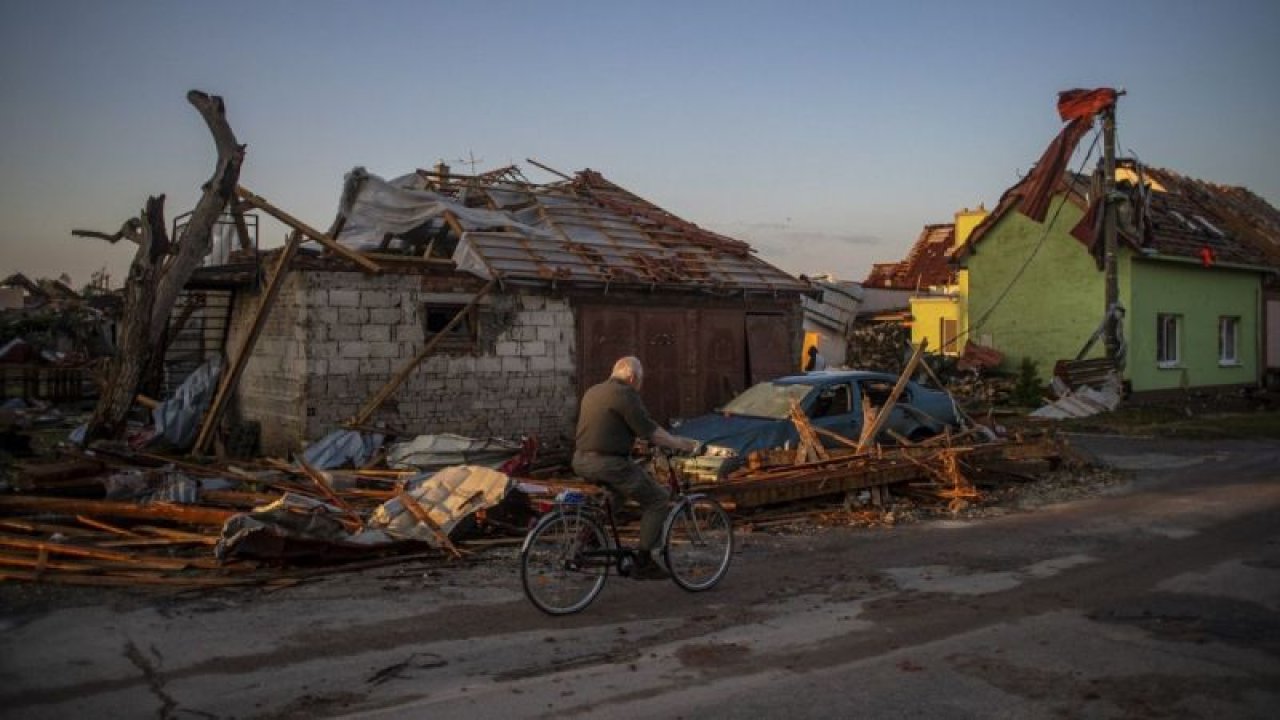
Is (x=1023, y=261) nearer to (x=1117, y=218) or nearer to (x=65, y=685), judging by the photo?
(x=1117, y=218)

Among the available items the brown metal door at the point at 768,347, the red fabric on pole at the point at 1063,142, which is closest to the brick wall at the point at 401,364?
the brown metal door at the point at 768,347

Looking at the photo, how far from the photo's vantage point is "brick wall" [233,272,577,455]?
1390 cm

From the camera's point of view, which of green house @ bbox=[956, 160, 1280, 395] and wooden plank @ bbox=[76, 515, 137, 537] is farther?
green house @ bbox=[956, 160, 1280, 395]

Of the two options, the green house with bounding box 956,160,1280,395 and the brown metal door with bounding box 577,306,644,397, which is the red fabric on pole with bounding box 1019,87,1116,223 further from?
the brown metal door with bounding box 577,306,644,397

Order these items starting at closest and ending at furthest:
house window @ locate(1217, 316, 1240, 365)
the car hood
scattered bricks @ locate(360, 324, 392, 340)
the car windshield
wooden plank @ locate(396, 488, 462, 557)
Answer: wooden plank @ locate(396, 488, 462, 557), the car hood, the car windshield, scattered bricks @ locate(360, 324, 392, 340), house window @ locate(1217, 316, 1240, 365)

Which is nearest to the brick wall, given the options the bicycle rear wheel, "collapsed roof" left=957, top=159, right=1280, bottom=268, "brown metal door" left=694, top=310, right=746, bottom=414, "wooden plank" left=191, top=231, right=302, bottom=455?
"wooden plank" left=191, top=231, right=302, bottom=455

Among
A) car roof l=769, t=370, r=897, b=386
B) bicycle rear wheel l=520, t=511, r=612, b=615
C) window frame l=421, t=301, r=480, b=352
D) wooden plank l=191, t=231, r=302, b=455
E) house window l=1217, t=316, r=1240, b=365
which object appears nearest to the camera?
bicycle rear wheel l=520, t=511, r=612, b=615

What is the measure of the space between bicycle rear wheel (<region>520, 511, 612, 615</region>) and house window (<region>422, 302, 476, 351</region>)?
8.17 metres

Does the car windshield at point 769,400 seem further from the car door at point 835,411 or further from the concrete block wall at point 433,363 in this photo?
the concrete block wall at point 433,363

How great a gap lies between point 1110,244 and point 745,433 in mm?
15335

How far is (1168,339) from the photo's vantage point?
2603cm

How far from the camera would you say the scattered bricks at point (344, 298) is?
14.0m

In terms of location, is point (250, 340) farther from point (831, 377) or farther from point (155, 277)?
point (831, 377)

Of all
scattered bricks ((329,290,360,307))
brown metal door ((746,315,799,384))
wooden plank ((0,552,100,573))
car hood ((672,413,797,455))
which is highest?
scattered bricks ((329,290,360,307))
